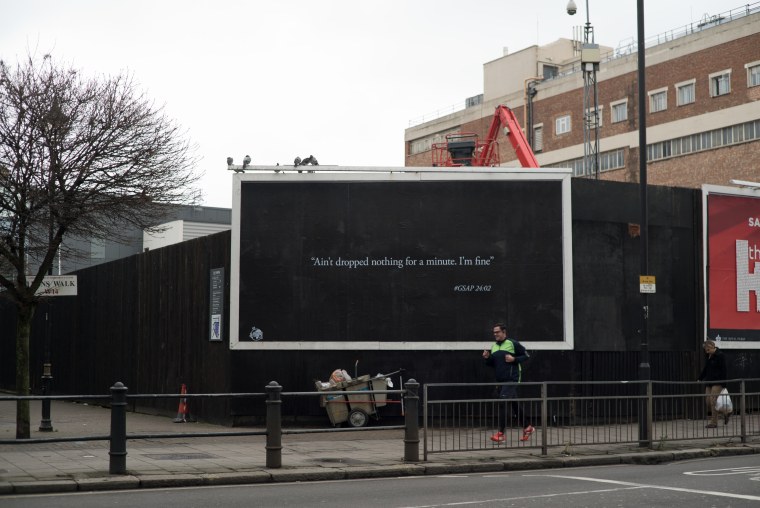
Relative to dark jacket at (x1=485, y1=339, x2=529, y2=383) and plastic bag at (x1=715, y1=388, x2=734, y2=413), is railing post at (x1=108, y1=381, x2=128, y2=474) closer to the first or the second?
dark jacket at (x1=485, y1=339, x2=529, y2=383)

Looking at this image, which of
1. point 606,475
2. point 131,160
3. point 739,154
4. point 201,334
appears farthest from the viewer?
point 739,154

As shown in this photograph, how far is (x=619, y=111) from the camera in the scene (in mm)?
63375

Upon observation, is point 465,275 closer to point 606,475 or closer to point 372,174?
point 372,174

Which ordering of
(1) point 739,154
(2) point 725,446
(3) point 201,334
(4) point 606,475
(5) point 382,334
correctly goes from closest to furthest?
(4) point 606,475, (2) point 725,446, (5) point 382,334, (3) point 201,334, (1) point 739,154

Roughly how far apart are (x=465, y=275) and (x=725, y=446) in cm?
609

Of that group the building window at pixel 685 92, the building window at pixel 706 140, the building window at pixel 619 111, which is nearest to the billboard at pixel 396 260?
the building window at pixel 706 140

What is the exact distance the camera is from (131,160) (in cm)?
1800

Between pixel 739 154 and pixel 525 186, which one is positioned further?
pixel 739 154

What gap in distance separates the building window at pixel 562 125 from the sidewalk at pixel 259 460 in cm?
5208

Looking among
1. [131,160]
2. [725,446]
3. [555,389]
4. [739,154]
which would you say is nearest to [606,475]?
[725,446]

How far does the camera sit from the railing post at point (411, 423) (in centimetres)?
1371

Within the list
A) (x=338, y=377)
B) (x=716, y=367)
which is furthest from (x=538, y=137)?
(x=338, y=377)

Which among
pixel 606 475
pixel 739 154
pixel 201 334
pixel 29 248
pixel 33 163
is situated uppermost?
pixel 739 154

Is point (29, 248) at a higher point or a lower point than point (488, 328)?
higher
